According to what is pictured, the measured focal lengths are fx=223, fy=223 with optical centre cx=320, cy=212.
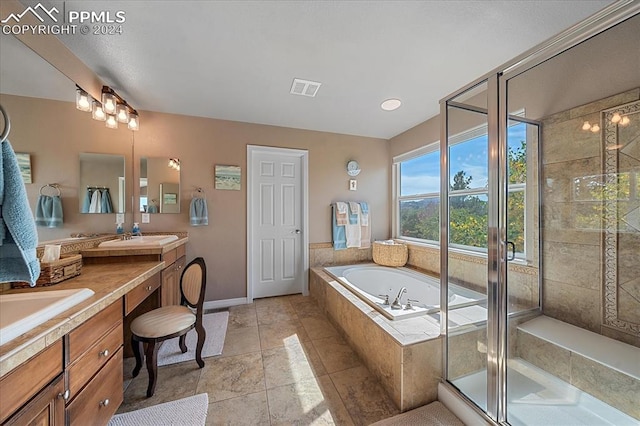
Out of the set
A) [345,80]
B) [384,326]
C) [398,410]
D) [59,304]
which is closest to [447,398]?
[398,410]

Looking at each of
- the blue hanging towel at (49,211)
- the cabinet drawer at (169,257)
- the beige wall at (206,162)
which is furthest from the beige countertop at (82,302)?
the beige wall at (206,162)

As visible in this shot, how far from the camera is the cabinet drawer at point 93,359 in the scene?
0.87m

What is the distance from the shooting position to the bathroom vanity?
2.13ft

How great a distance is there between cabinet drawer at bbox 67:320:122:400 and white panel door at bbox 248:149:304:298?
185 cm

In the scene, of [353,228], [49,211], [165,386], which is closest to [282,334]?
[165,386]

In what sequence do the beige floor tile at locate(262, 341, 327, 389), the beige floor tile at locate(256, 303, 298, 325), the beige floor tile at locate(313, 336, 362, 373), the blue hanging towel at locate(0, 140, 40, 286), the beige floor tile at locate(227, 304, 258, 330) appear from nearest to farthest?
the blue hanging towel at locate(0, 140, 40, 286), the beige floor tile at locate(262, 341, 327, 389), the beige floor tile at locate(313, 336, 362, 373), the beige floor tile at locate(227, 304, 258, 330), the beige floor tile at locate(256, 303, 298, 325)

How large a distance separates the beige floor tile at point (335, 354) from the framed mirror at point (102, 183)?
2.48 meters

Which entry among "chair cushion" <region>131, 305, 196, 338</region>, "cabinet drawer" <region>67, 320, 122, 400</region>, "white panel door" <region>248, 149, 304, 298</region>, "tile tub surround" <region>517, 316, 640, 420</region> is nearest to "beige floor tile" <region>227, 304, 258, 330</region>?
"white panel door" <region>248, 149, 304, 298</region>

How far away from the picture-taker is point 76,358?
→ 2.90 ft

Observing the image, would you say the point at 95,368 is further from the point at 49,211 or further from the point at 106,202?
the point at 106,202

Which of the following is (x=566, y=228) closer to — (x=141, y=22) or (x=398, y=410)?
(x=398, y=410)

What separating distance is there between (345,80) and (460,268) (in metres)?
1.89

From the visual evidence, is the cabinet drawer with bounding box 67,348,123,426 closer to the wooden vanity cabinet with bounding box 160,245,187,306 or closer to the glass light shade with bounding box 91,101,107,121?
the wooden vanity cabinet with bounding box 160,245,187,306

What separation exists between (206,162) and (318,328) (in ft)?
7.76
